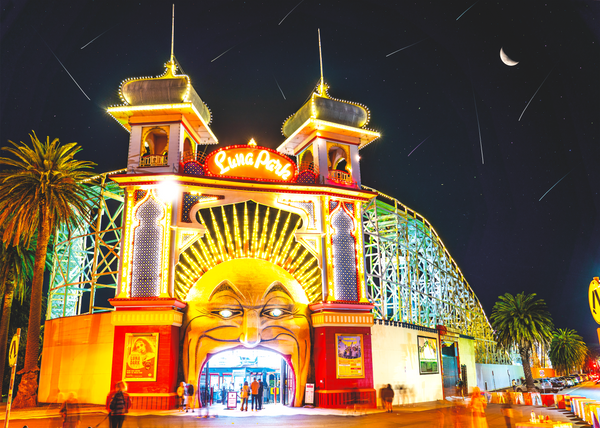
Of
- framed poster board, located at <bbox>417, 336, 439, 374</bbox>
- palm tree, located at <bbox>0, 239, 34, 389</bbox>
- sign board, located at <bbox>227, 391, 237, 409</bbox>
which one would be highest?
palm tree, located at <bbox>0, 239, 34, 389</bbox>

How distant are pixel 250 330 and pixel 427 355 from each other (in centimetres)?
1408

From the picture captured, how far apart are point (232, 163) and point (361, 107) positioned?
9235mm

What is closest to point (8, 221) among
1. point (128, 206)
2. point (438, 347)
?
point (128, 206)

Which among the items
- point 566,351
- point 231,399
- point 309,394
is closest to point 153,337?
point 231,399

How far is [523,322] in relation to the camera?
49.7 m

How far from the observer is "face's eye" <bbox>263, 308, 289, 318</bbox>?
80.8 feet

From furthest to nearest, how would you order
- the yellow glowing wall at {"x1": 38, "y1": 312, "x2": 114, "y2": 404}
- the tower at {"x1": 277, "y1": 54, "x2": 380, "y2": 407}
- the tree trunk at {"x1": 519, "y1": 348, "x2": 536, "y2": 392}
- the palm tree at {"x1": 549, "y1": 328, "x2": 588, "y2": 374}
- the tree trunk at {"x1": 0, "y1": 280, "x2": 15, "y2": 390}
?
the palm tree at {"x1": 549, "y1": 328, "x2": 588, "y2": 374}
the tree trunk at {"x1": 519, "y1": 348, "x2": 536, "y2": 392}
the tree trunk at {"x1": 0, "y1": 280, "x2": 15, "y2": 390}
the tower at {"x1": 277, "y1": 54, "x2": 380, "y2": 407}
the yellow glowing wall at {"x1": 38, "y1": 312, "x2": 114, "y2": 404}

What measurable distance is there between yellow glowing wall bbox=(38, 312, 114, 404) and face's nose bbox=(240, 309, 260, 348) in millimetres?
6704

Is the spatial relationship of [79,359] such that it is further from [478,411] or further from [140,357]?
[478,411]

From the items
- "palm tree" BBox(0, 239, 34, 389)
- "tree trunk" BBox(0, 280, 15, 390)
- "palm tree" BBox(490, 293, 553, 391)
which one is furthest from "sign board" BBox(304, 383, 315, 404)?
"palm tree" BBox(490, 293, 553, 391)

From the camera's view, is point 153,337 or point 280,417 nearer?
point 280,417

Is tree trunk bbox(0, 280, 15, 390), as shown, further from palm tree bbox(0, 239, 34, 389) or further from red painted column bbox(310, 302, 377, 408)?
red painted column bbox(310, 302, 377, 408)

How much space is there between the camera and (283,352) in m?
24.6

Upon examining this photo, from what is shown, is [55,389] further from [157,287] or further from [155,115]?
[155,115]
